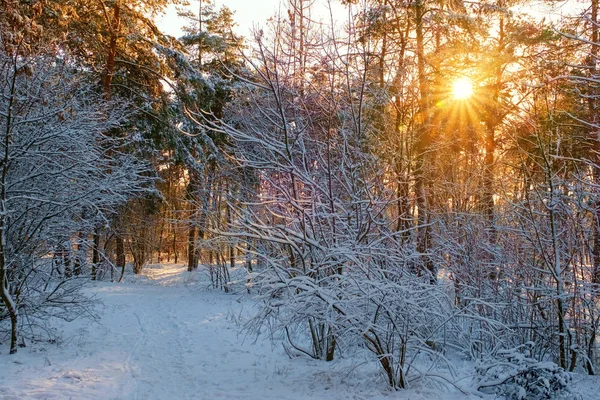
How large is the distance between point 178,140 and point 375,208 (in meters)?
12.4

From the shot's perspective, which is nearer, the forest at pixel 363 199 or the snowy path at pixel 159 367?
the forest at pixel 363 199

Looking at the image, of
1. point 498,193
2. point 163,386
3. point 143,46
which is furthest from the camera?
point 143,46

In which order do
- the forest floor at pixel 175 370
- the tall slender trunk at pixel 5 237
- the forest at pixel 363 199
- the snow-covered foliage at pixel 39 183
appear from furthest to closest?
the snow-covered foliage at pixel 39 183 < the tall slender trunk at pixel 5 237 < the forest floor at pixel 175 370 < the forest at pixel 363 199

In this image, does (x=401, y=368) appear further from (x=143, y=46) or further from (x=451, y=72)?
(x=143, y=46)

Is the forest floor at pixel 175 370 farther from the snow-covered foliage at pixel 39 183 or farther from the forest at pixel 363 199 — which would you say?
the snow-covered foliage at pixel 39 183

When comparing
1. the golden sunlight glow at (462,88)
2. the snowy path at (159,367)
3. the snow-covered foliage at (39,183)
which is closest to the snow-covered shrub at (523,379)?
the snowy path at (159,367)

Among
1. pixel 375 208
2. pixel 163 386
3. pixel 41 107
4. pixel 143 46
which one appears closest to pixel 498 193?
pixel 375 208

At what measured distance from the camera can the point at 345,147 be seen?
211 inches

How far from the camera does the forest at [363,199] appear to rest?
5.20m

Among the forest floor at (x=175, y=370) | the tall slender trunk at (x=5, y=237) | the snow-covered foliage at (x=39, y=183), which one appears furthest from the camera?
the snow-covered foliage at (x=39, y=183)

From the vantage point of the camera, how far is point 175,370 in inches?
275

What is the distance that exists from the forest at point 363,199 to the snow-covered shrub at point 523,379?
3cm

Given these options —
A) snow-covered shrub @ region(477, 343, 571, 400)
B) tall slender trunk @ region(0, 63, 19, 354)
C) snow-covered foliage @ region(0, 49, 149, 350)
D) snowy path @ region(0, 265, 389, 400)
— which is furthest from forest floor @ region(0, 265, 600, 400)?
snow-covered foliage @ region(0, 49, 149, 350)

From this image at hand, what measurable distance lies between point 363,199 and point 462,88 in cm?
769
